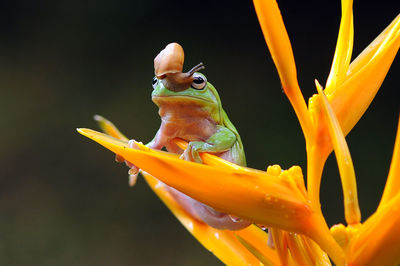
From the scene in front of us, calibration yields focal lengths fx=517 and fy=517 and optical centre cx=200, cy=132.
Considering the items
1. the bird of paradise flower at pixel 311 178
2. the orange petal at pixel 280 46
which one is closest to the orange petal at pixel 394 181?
the bird of paradise flower at pixel 311 178

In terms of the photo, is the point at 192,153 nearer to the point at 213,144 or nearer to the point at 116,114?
the point at 213,144

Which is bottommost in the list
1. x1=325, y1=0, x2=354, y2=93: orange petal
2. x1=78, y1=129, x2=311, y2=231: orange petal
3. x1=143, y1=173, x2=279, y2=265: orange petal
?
x1=143, y1=173, x2=279, y2=265: orange petal

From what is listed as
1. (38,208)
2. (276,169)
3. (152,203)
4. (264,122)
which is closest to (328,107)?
(276,169)

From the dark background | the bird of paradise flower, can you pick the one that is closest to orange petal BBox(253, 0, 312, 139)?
the bird of paradise flower

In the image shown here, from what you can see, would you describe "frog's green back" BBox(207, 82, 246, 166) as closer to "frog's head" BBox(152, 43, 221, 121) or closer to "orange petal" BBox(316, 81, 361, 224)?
"frog's head" BBox(152, 43, 221, 121)

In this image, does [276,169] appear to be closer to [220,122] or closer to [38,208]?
[220,122]

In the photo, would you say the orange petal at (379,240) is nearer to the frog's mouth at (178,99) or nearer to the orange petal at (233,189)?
the orange petal at (233,189)

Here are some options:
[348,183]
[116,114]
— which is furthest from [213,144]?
[116,114]
